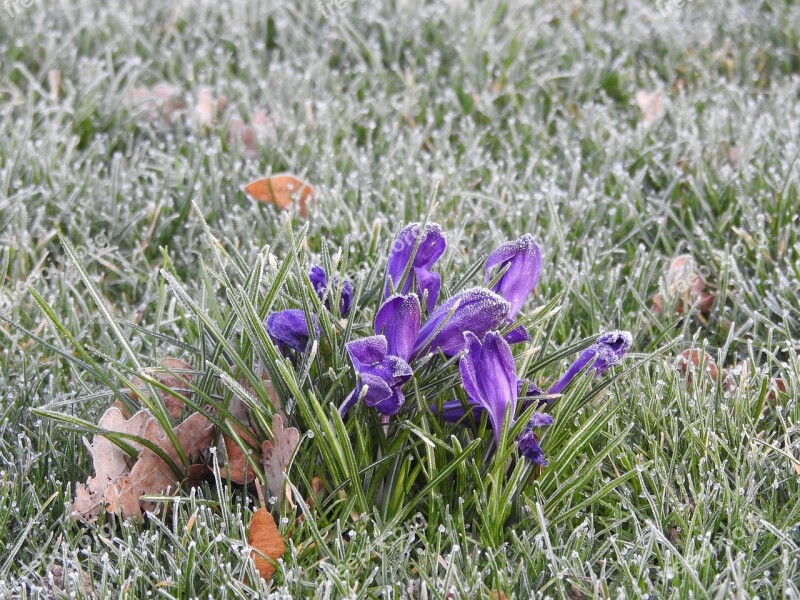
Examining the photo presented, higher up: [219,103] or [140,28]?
[140,28]

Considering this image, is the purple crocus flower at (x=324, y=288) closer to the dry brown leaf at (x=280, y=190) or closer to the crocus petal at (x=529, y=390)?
the crocus petal at (x=529, y=390)

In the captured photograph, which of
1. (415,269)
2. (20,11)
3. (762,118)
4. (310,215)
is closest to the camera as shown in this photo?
(415,269)

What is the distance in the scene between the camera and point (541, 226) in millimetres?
2904

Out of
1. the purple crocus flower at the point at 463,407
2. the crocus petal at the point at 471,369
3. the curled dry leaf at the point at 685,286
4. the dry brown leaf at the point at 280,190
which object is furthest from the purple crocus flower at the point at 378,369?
the dry brown leaf at the point at 280,190

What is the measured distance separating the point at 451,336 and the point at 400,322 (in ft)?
0.38

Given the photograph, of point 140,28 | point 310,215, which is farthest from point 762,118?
point 140,28

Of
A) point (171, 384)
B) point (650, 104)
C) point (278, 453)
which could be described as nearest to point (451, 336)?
point (278, 453)

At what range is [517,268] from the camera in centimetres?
187

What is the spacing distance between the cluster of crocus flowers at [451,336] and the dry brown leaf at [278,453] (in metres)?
0.11

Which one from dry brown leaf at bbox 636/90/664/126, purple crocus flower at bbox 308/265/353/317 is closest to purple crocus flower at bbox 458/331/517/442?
purple crocus flower at bbox 308/265/353/317

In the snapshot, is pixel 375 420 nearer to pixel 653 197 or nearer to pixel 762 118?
pixel 653 197

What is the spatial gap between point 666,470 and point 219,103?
7.90ft

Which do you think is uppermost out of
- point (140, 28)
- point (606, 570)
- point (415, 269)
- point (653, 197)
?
point (140, 28)

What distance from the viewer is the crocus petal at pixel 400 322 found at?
171 cm
